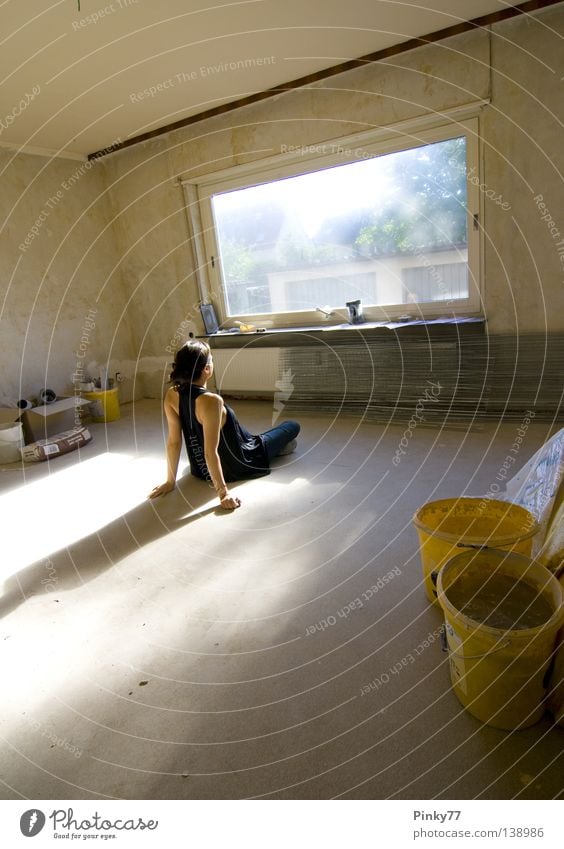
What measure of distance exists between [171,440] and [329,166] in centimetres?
257

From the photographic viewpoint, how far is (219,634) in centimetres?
160

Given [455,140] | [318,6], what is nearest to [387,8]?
[318,6]

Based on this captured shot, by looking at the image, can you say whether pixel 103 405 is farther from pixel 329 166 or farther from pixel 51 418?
pixel 329 166

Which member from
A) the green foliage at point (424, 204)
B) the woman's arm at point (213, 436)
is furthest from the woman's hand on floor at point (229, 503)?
the green foliage at point (424, 204)

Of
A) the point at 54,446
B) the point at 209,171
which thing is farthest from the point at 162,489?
the point at 209,171

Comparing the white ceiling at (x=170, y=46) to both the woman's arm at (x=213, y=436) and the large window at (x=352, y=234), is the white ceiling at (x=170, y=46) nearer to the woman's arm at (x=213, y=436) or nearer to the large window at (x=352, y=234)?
the large window at (x=352, y=234)

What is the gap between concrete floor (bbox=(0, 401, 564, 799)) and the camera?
1.12m

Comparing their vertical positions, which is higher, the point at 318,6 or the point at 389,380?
the point at 318,6

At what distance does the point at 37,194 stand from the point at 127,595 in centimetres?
388

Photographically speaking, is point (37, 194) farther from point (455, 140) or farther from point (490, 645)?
point (490, 645)

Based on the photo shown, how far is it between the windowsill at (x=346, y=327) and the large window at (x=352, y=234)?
0.31 feet

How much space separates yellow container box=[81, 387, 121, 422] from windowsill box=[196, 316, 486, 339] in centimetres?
98

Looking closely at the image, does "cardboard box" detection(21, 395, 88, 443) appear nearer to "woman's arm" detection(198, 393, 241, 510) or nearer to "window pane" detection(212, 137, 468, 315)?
"window pane" detection(212, 137, 468, 315)

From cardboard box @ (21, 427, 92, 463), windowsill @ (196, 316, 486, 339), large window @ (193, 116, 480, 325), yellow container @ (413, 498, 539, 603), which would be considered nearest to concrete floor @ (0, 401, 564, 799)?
yellow container @ (413, 498, 539, 603)
